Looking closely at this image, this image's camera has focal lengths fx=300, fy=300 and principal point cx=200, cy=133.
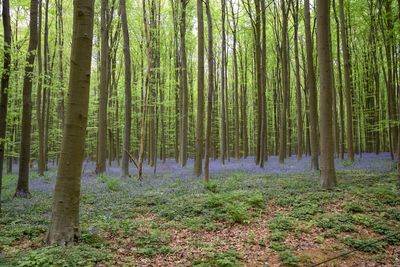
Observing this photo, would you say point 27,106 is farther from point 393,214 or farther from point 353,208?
point 393,214

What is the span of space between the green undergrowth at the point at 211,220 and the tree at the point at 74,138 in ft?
1.23

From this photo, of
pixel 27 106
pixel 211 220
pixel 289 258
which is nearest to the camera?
pixel 289 258

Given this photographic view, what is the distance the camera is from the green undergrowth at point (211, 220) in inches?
215

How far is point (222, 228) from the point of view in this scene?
6.93 metres

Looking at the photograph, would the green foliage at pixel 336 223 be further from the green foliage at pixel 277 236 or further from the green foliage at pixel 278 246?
the green foliage at pixel 278 246

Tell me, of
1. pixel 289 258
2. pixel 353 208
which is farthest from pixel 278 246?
pixel 353 208

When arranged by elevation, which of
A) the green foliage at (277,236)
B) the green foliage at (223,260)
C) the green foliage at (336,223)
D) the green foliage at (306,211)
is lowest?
→ the green foliage at (223,260)

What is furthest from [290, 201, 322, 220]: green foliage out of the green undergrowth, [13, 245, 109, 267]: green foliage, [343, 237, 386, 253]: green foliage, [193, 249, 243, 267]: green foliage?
[13, 245, 109, 267]: green foliage

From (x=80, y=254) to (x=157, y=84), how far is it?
69.0 ft

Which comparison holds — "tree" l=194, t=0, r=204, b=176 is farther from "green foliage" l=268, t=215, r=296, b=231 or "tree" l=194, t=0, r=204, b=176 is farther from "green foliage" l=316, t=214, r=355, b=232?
"green foliage" l=316, t=214, r=355, b=232

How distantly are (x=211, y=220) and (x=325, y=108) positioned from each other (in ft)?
17.6

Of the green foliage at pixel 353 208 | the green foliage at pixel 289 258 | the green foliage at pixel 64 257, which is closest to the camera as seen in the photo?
the green foliage at pixel 64 257

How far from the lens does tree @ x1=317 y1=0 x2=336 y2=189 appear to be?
9617mm

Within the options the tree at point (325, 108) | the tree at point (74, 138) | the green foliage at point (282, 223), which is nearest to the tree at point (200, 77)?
the tree at point (325, 108)
